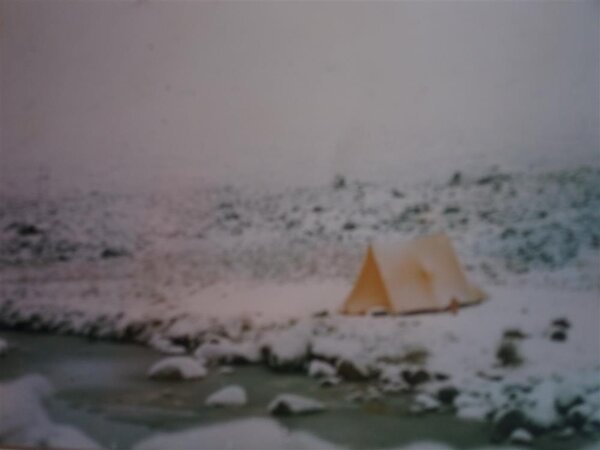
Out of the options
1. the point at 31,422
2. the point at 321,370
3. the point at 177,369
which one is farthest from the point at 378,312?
the point at 31,422

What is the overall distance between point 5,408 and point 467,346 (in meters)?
1.04

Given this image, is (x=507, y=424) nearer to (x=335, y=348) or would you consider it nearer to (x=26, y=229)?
(x=335, y=348)

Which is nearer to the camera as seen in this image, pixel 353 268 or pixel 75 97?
pixel 353 268

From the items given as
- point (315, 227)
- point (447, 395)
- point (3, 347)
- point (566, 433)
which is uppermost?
point (315, 227)

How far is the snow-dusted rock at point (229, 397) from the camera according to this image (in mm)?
1533

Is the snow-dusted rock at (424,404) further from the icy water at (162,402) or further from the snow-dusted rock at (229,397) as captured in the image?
the snow-dusted rock at (229,397)

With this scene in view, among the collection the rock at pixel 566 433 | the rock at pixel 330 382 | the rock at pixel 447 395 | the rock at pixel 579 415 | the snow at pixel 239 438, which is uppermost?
the rock at pixel 330 382

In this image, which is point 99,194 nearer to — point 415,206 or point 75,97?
point 75,97

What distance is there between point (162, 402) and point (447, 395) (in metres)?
0.61

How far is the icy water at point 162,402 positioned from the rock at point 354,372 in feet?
0.06

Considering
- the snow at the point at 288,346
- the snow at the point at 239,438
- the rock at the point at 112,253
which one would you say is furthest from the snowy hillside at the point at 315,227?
the snow at the point at 239,438

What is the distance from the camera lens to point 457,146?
5.11ft

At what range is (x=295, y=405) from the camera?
152 centimetres

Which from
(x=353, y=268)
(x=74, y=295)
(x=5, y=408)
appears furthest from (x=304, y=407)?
(x=5, y=408)
